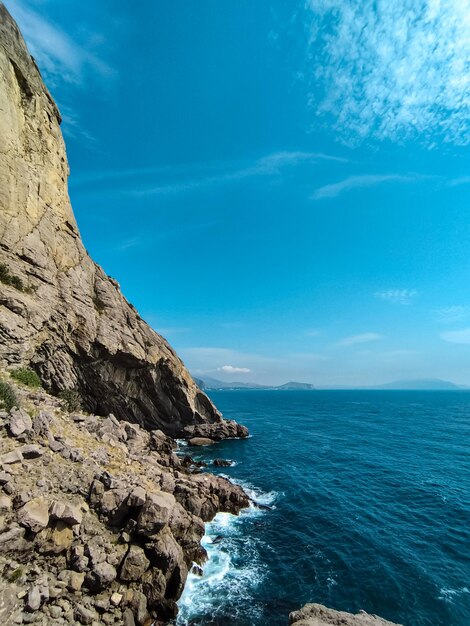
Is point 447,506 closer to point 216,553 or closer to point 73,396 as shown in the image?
point 216,553

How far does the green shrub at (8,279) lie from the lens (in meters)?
39.1

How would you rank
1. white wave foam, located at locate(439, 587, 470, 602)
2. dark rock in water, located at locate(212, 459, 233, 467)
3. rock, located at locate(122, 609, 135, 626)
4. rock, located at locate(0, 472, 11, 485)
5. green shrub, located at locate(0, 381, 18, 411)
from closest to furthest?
rock, located at locate(122, 609, 135, 626), rock, located at locate(0, 472, 11, 485), white wave foam, located at locate(439, 587, 470, 602), green shrub, located at locate(0, 381, 18, 411), dark rock in water, located at locate(212, 459, 233, 467)

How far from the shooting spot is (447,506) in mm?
38656

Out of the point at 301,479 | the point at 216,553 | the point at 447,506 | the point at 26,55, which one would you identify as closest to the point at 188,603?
the point at 216,553

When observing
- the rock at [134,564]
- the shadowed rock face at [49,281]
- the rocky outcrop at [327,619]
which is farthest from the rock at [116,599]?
the shadowed rock face at [49,281]

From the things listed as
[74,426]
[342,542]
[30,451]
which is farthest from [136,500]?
[342,542]

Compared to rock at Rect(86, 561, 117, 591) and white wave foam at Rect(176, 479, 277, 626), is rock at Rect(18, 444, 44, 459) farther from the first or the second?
white wave foam at Rect(176, 479, 277, 626)

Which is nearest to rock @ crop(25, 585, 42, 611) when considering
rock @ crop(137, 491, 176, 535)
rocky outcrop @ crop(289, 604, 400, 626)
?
Result: rock @ crop(137, 491, 176, 535)

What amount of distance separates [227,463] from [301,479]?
13629 millimetres

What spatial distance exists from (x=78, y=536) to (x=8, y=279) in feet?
106

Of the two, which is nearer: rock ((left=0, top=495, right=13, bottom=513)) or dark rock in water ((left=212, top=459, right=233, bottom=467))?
rock ((left=0, top=495, right=13, bottom=513))

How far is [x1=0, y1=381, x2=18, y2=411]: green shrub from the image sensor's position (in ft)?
83.8

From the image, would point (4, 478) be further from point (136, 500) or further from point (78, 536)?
point (136, 500)

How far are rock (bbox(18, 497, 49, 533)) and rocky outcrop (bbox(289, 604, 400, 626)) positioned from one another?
1456 centimetres
